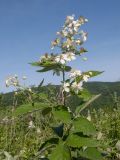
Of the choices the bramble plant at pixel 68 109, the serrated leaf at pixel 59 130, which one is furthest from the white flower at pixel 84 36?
the serrated leaf at pixel 59 130

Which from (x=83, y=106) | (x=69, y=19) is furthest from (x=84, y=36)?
(x=83, y=106)

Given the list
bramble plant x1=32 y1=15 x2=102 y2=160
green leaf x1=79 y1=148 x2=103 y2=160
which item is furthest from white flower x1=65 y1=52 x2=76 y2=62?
green leaf x1=79 y1=148 x2=103 y2=160

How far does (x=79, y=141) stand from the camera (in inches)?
123

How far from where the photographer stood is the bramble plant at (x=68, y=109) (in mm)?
3131

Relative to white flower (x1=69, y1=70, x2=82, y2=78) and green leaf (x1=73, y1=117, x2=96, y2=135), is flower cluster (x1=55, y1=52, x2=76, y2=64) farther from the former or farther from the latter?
green leaf (x1=73, y1=117, x2=96, y2=135)

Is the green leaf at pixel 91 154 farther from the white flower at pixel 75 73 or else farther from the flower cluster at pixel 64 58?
the flower cluster at pixel 64 58

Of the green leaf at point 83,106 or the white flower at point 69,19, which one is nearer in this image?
the green leaf at point 83,106

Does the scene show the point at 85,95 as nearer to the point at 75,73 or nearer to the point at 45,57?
the point at 75,73

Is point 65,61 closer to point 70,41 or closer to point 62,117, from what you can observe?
point 70,41

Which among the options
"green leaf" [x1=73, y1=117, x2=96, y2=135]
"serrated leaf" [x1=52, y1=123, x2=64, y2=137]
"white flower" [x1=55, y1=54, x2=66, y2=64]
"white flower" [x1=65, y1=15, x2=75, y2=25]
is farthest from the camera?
"white flower" [x1=65, y1=15, x2=75, y2=25]

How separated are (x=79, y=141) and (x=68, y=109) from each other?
0.37m

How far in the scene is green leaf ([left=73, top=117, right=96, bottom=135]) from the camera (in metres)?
3.10

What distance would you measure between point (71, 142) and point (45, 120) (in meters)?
4.25

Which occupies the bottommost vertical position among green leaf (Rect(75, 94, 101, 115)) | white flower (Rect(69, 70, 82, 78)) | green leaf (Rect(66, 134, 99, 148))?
green leaf (Rect(66, 134, 99, 148))
